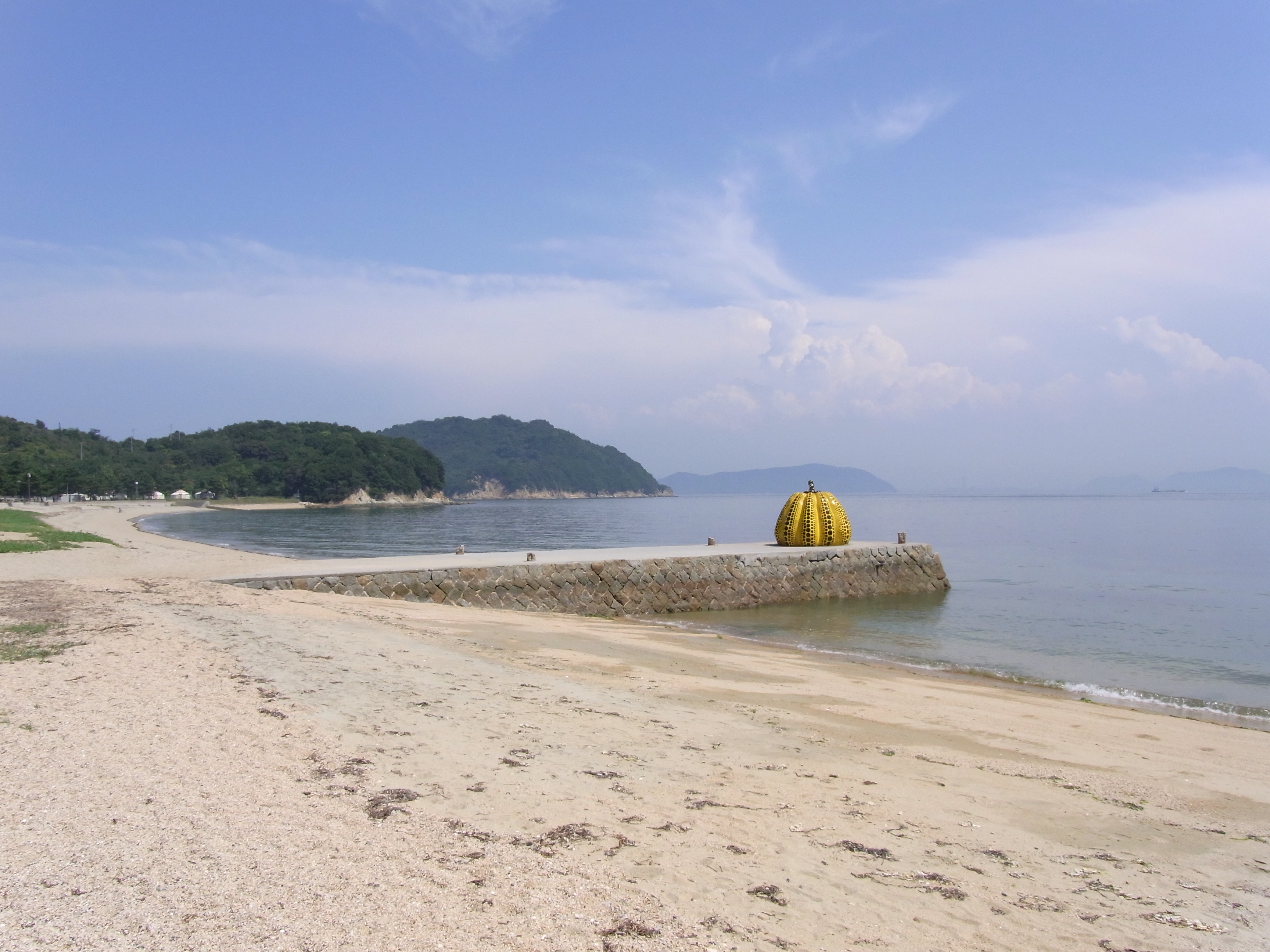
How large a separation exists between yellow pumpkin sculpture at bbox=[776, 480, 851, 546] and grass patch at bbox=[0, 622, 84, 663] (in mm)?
18998

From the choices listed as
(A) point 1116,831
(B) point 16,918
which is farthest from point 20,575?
(A) point 1116,831

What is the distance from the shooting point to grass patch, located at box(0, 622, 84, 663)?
772 centimetres

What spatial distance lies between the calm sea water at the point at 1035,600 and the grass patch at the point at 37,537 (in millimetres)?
7008

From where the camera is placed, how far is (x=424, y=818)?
448cm

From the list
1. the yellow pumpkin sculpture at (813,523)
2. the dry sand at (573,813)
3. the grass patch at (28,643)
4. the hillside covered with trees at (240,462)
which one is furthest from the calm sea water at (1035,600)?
the hillside covered with trees at (240,462)

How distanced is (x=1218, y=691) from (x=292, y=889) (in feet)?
45.6

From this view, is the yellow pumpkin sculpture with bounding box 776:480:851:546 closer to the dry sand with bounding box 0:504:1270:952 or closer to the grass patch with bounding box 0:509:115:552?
the dry sand with bounding box 0:504:1270:952

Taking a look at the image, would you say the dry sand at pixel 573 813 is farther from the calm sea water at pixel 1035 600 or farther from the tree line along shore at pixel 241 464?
the tree line along shore at pixel 241 464

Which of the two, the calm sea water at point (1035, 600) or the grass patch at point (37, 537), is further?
the grass patch at point (37, 537)

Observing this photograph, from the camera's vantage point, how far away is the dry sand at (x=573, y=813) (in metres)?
3.46

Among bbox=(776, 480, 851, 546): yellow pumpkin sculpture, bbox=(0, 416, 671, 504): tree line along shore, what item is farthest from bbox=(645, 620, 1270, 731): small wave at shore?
bbox=(0, 416, 671, 504): tree line along shore

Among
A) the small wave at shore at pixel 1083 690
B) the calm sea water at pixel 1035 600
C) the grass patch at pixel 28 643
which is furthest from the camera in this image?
the calm sea water at pixel 1035 600

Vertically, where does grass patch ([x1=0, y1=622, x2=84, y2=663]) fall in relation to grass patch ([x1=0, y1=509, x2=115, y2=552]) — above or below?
above

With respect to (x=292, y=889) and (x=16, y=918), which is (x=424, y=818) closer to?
(x=292, y=889)
